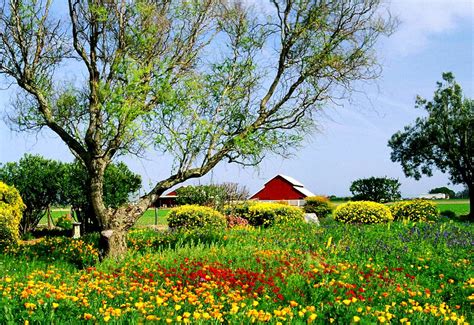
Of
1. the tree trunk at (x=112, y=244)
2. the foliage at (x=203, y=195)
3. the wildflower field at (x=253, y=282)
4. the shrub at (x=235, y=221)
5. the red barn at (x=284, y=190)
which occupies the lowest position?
the wildflower field at (x=253, y=282)

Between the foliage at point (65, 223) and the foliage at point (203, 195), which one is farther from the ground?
the foliage at point (203, 195)

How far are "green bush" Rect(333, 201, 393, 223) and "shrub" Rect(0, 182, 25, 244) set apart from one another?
12.2m

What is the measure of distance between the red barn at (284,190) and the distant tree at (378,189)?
5592 millimetres

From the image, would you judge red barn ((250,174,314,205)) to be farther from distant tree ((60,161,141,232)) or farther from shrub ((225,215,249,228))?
distant tree ((60,161,141,232))

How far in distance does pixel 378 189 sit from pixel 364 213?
1135 centimetres

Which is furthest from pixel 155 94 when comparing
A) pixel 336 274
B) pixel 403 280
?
pixel 403 280

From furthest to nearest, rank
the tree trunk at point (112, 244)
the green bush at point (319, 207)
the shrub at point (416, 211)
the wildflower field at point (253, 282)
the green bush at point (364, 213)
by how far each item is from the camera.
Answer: the green bush at point (319, 207), the shrub at point (416, 211), the green bush at point (364, 213), the tree trunk at point (112, 244), the wildflower field at point (253, 282)

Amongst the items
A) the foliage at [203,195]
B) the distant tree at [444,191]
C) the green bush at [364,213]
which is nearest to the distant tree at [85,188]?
the foliage at [203,195]

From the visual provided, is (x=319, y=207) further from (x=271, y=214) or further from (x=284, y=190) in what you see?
(x=284, y=190)

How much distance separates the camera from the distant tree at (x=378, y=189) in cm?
3136

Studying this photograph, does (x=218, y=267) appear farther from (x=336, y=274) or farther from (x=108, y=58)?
(x=108, y=58)

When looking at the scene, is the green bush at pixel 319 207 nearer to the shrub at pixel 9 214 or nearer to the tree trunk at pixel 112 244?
the shrub at pixel 9 214

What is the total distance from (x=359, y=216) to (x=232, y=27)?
10.8 metres

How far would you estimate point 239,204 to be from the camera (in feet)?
73.5
